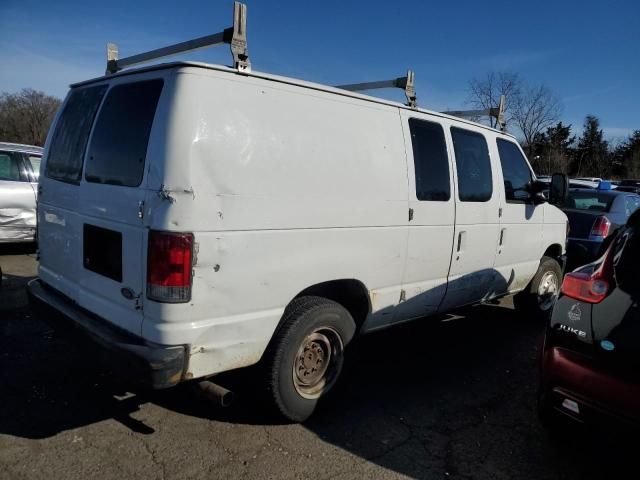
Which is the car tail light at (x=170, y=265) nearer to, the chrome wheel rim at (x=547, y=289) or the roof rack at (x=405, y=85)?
the roof rack at (x=405, y=85)

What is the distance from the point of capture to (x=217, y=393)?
2.86m

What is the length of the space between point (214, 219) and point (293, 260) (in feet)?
1.97

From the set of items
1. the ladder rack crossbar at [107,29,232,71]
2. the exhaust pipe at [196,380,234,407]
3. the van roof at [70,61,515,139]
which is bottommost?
the exhaust pipe at [196,380,234,407]

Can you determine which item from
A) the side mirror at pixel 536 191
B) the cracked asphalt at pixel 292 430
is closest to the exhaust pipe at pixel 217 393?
the cracked asphalt at pixel 292 430

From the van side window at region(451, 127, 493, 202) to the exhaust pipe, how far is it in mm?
2517

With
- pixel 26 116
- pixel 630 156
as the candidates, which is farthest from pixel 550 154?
pixel 26 116

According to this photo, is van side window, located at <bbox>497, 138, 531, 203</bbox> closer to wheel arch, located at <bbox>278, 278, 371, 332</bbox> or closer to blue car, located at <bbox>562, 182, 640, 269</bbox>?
wheel arch, located at <bbox>278, 278, 371, 332</bbox>

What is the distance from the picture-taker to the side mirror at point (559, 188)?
502 centimetres

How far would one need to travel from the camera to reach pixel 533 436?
3312mm

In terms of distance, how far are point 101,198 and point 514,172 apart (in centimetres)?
393

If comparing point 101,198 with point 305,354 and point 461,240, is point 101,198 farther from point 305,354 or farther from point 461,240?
point 461,240

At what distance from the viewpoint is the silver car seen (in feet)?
24.6

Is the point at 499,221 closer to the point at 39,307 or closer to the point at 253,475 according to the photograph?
the point at 253,475

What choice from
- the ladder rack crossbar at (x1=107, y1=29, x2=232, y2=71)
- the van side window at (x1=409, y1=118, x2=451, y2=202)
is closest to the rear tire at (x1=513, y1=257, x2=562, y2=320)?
the van side window at (x1=409, y1=118, x2=451, y2=202)
